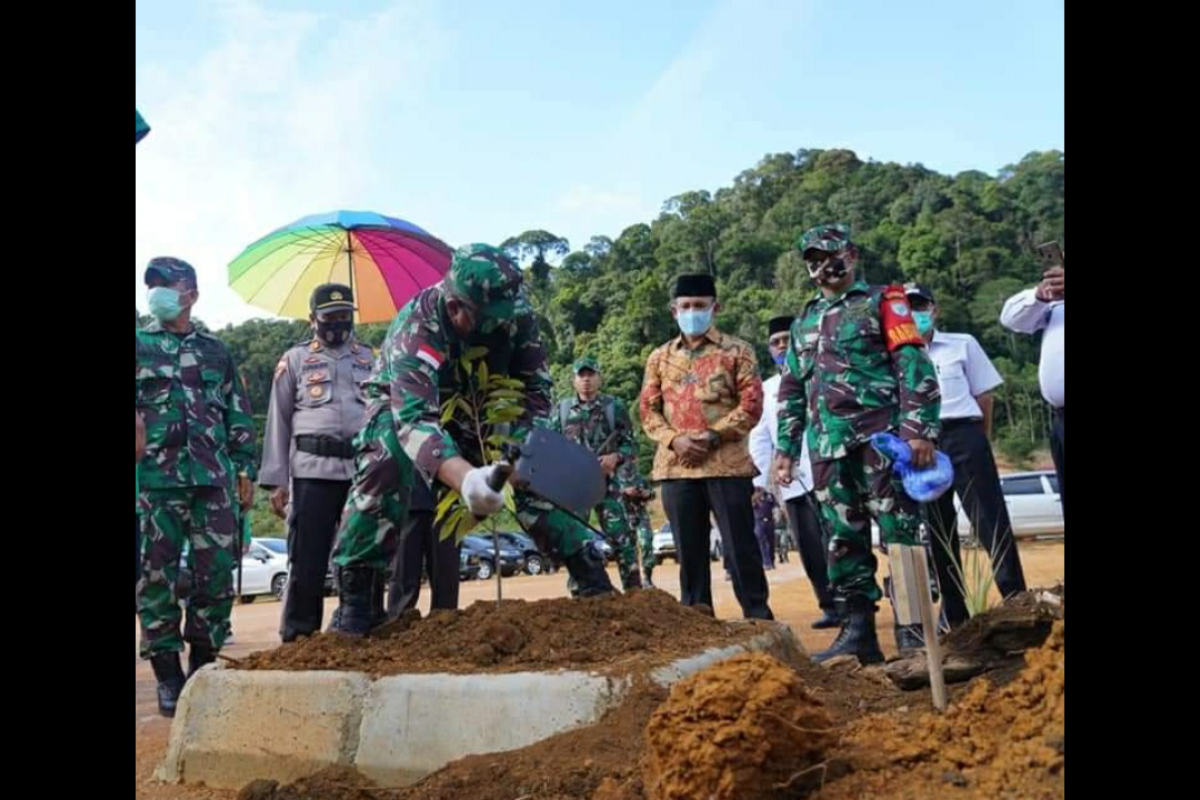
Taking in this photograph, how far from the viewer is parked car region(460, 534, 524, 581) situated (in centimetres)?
2392

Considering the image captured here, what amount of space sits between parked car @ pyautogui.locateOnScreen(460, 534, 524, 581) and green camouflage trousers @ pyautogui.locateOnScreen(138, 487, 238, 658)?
18.3m

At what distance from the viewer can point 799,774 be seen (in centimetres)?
197

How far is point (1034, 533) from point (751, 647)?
19.9 metres

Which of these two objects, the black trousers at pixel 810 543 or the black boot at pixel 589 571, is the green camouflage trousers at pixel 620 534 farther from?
the black boot at pixel 589 571

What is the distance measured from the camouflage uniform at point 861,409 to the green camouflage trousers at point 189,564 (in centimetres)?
293

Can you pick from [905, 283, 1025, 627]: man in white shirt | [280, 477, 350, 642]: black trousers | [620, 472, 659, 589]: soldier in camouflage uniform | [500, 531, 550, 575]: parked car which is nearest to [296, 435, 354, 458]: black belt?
[280, 477, 350, 642]: black trousers

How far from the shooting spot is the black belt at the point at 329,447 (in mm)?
5621

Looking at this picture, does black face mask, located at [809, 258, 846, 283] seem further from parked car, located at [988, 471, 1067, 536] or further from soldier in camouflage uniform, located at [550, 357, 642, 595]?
parked car, located at [988, 471, 1067, 536]

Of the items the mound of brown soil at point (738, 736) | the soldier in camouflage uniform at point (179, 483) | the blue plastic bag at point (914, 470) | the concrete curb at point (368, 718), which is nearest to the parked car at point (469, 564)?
the soldier in camouflage uniform at point (179, 483)

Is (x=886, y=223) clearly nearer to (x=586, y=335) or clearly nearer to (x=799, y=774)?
(x=586, y=335)

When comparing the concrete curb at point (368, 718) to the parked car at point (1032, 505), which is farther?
the parked car at point (1032, 505)

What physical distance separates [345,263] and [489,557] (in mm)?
16722

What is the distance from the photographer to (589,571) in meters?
4.25
